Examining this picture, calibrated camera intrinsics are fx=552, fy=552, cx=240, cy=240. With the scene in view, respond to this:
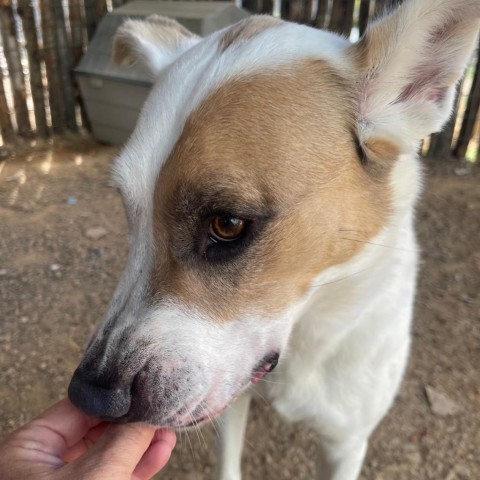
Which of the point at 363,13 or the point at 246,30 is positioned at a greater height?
the point at 246,30

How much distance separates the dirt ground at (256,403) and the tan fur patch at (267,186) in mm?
436

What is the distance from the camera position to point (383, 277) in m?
1.81

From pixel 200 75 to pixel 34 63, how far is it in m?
4.77

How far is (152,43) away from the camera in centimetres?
208

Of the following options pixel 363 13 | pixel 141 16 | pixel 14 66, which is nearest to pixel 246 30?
pixel 141 16

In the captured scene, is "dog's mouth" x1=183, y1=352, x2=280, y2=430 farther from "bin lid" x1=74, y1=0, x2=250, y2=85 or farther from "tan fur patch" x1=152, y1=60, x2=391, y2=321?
"bin lid" x1=74, y1=0, x2=250, y2=85

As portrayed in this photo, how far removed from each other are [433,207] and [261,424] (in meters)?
2.65

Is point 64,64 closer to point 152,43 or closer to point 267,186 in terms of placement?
point 152,43

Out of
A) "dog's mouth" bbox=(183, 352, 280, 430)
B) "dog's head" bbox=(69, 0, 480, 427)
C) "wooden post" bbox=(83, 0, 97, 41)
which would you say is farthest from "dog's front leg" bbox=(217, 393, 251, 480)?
"wooden post" bbox=(83, 0, 97, 41)

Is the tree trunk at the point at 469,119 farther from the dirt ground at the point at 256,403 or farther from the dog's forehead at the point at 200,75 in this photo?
the dog's forehead at the point at 200,75

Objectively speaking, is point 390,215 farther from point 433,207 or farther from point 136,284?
point 433,207

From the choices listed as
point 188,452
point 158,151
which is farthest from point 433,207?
point 158,151

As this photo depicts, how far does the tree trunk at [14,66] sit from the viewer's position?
5410mm

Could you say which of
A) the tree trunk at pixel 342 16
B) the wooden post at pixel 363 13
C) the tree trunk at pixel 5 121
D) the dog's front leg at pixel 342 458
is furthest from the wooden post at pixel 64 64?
the dog's front leg at pixel 342 458
